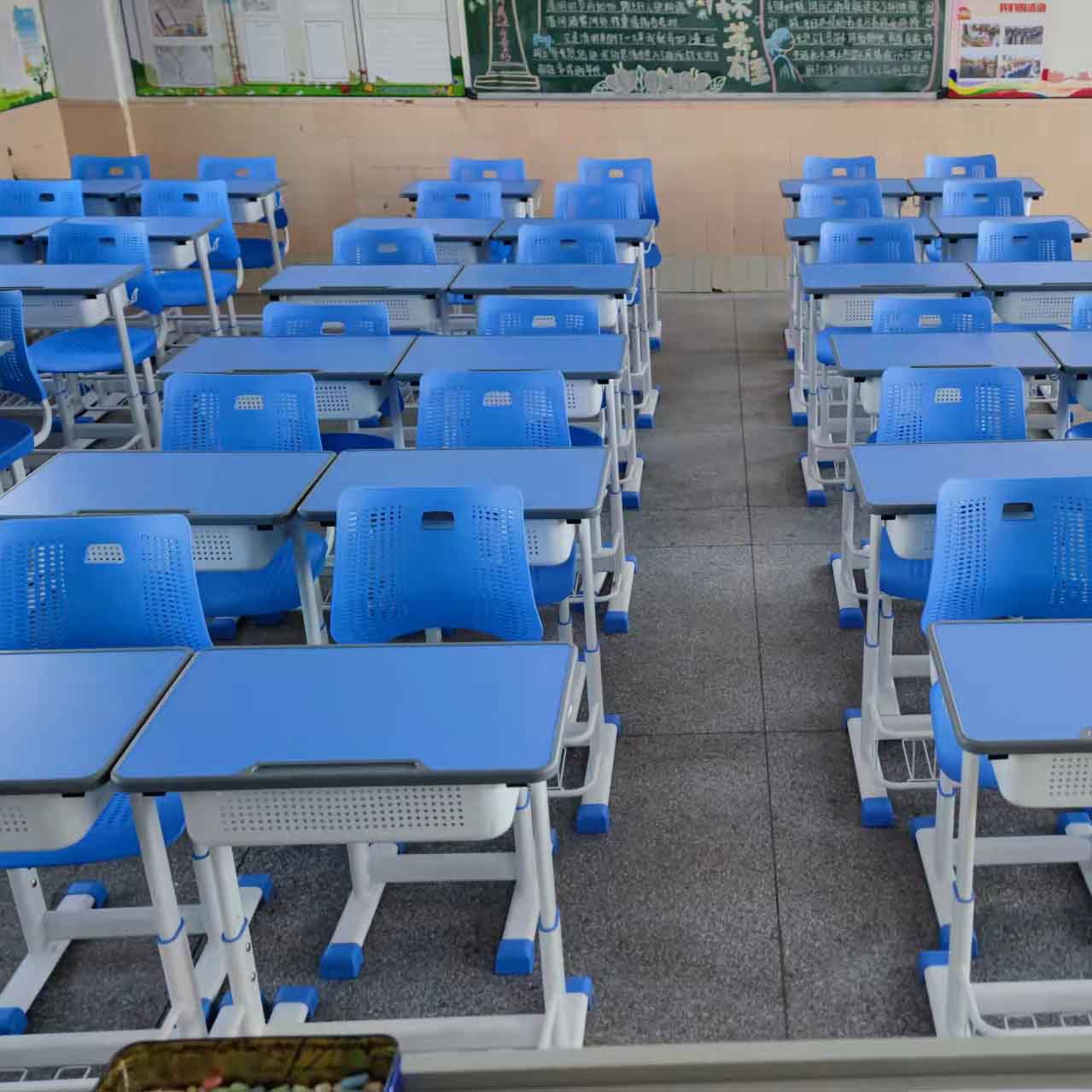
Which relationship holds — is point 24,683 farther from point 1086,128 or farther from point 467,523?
point 1086,128

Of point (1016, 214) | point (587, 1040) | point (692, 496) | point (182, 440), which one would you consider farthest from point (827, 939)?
point (1016, 214)

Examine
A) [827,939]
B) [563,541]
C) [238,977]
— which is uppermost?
[563,541]

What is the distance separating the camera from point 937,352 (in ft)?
13.0

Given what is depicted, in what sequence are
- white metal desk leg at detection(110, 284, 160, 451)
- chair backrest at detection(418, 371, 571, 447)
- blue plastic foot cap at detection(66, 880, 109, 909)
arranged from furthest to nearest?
white metal desk leg at detection(110, 284, 160, 451) < chair backrest at detection(418, 371, 571, 447) < blue plastic foot cap at detection(66, 880, 109, 909)

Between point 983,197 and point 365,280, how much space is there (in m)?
3.36

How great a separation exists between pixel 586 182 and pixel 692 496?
2.56 meters

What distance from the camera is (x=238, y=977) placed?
7.40 ft

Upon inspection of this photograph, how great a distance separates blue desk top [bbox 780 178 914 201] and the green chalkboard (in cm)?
96

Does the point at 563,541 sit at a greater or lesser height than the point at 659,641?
greater

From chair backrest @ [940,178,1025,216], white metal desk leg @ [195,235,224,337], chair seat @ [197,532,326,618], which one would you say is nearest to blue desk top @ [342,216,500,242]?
white metal desk leg @ [195,235,224,337]

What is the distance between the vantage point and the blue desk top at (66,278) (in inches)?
197

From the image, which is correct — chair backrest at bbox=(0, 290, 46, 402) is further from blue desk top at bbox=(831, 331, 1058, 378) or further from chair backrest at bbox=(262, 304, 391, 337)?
blue desk top at bbox=(831, 331, 1058, 378)

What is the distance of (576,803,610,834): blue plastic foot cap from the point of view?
3.04 metres

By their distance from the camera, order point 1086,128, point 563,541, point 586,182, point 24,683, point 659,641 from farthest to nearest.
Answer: point 1086,128
point 586,182
point 659,641
point 563,541
point 24,683
